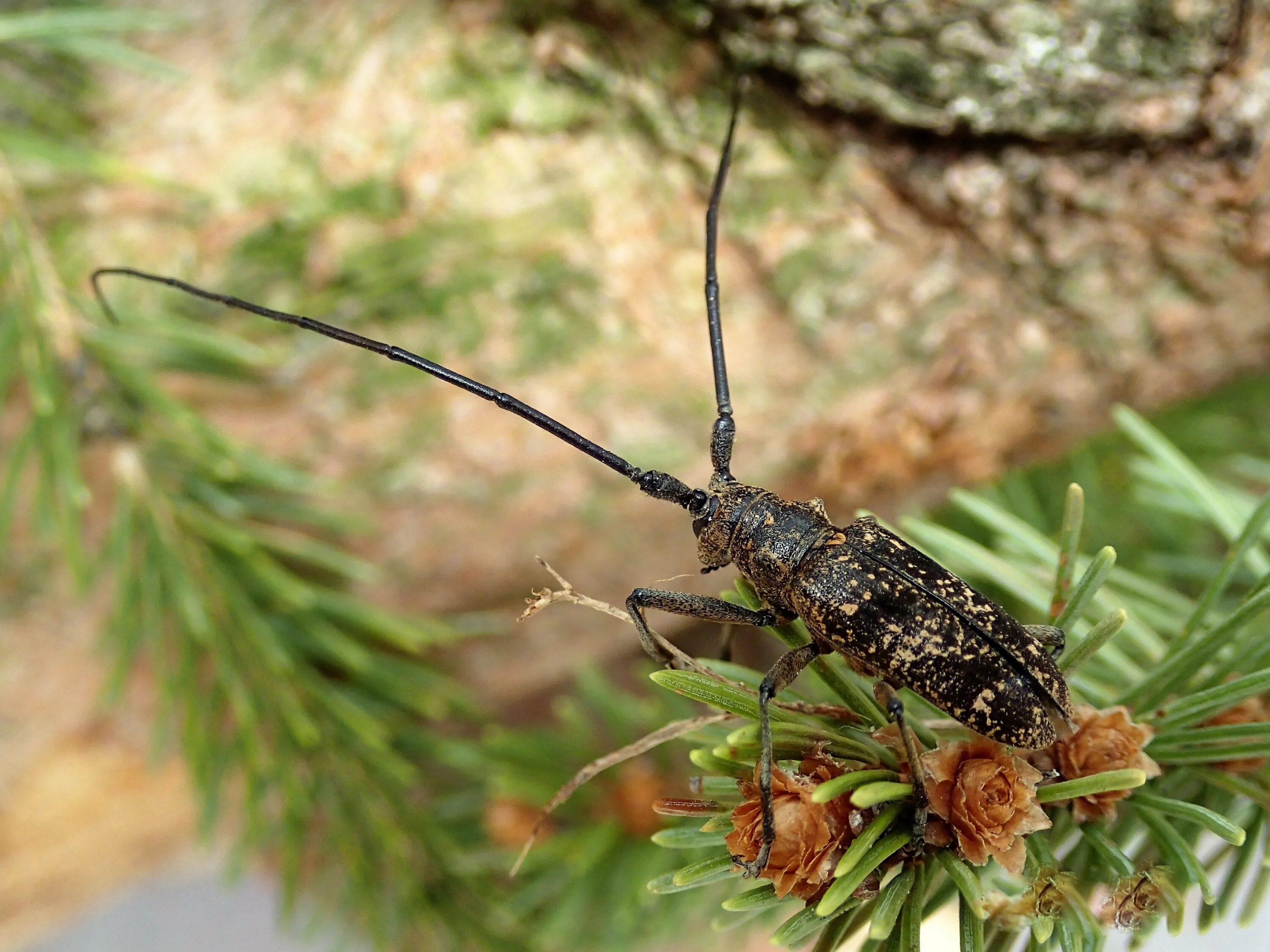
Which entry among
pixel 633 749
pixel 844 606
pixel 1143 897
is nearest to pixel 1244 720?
pixel 1143 897

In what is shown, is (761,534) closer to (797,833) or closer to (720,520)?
(720,520)

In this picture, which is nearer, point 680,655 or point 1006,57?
point 680,655

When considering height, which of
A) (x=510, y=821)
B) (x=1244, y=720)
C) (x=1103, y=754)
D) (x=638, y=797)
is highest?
(x=1244, y=720)

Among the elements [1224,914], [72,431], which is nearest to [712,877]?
[1224,914]

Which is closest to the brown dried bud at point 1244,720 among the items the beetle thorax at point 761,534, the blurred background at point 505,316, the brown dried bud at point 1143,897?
the brown dried bud at point 1143,897

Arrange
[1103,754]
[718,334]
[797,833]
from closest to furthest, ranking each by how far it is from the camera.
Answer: [797,833] < [1103,754] < [718,334]

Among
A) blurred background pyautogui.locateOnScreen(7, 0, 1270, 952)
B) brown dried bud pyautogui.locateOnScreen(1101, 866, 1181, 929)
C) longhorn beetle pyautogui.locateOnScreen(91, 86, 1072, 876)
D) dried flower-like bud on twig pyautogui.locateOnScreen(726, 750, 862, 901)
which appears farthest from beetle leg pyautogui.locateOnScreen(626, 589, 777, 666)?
blurred background pyautogui.locateOnScreen(7, 0, 1270, 952)

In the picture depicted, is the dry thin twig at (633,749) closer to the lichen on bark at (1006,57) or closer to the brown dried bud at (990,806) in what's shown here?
the brown dried bud at (990,806)
